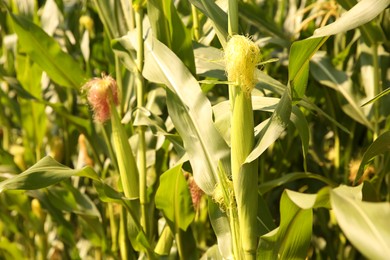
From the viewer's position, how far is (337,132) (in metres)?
2.24

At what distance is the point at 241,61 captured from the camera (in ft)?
4.17

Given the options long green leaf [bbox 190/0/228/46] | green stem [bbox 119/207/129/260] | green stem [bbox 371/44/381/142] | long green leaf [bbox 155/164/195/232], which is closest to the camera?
long green leaf [bbox 190/0/228/46]

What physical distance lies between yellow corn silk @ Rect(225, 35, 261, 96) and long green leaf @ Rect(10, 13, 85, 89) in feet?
2.66

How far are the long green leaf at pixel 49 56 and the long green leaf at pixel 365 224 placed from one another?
1.13 meters

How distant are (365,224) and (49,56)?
1248mm

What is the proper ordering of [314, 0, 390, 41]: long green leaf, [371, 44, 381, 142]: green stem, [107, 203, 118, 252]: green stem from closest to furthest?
1. [314, 0, 390, 41]: long green leaf
2. [371, 44, 381, 142]: green stem
3. [107, 203, 118, 252]: green stem

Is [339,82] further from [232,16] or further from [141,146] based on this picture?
[232,16]

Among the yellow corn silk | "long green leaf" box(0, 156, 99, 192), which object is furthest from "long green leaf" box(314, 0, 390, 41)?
"long green leaf" box(0, 156, 99, 192)

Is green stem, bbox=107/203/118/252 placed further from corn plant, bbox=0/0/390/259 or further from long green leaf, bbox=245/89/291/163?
long green leaf, bbox=245/89/291/163

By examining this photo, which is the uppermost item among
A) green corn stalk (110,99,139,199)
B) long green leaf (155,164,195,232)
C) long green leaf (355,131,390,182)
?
long green leaf (355,131,390,182)

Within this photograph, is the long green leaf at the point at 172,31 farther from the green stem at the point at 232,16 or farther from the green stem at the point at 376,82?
the green stem at the point at 376,82

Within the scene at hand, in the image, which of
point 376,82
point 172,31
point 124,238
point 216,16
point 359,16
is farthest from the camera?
point 376,82

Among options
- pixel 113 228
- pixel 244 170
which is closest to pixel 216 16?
pixel 244 170

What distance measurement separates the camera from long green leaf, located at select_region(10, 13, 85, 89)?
2.01 metres
